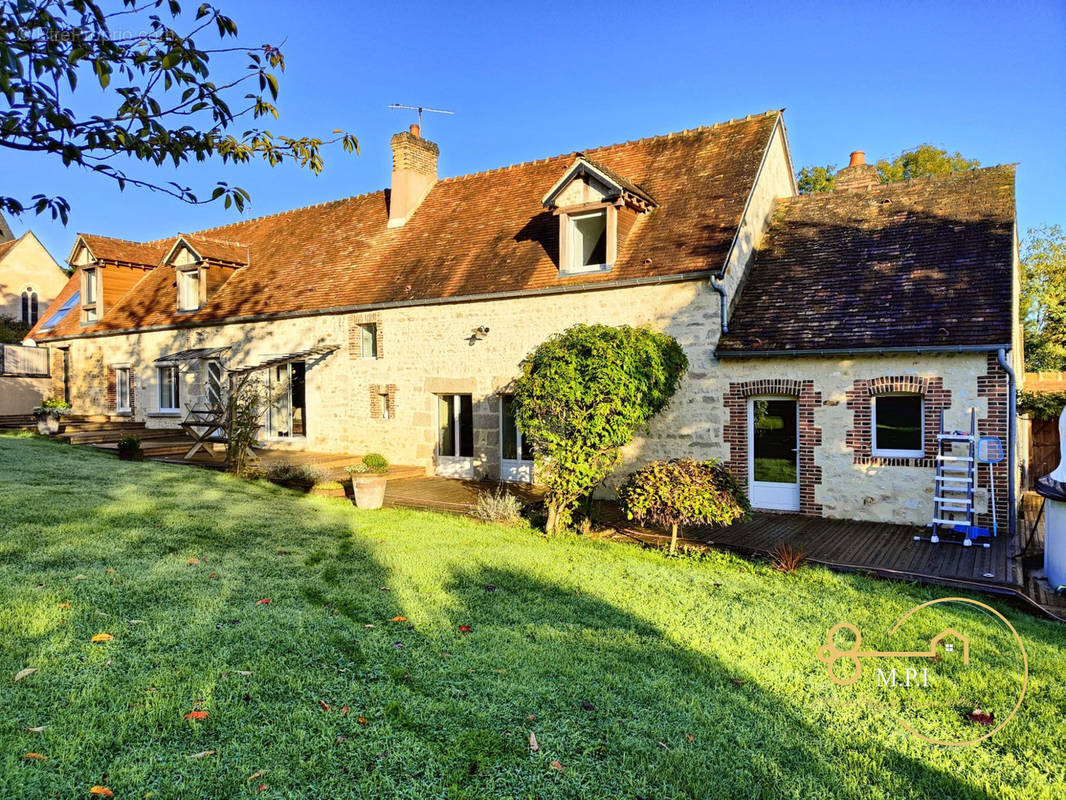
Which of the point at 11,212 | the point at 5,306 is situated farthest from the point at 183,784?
the point at 5,306

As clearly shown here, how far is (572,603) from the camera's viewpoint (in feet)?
21.5

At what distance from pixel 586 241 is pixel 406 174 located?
22.8 feet

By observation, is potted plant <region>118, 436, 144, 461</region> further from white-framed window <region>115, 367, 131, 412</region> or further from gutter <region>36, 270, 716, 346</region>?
white-framed window <region>115, 367, 131, 412</region>

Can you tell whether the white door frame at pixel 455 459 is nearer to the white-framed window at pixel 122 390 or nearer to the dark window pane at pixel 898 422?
the dark window pane at pixel 898 422

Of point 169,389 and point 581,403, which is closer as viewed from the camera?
point 581,403

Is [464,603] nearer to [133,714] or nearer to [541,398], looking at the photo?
[133,714]

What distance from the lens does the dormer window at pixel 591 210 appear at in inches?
523

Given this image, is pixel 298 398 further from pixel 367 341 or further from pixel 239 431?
pixel 239 431

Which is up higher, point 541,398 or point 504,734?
point 541,398

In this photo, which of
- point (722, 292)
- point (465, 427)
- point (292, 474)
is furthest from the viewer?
point (465, 427)

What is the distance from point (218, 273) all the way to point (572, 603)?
59.1ft

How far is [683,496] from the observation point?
336 inches

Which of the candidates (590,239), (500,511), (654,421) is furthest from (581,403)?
(590,239)

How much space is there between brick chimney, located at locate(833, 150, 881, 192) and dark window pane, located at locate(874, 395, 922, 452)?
20.7 ft
